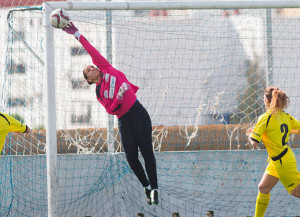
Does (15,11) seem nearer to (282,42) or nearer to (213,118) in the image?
(213,118)

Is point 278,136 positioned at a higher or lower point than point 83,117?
lower

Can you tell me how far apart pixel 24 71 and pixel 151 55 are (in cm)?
197

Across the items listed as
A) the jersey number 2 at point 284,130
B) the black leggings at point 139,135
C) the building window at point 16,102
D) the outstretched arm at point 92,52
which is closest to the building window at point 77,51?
the building window at point 16,102

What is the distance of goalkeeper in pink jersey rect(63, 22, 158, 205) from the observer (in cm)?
570

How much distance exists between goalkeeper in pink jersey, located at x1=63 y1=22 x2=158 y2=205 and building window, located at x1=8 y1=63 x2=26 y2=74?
1685mm

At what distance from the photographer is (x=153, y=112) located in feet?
24.6

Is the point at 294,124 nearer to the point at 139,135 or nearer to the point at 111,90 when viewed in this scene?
the point at 139,135

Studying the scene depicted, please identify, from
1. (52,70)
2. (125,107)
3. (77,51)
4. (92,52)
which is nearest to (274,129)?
(125,107)

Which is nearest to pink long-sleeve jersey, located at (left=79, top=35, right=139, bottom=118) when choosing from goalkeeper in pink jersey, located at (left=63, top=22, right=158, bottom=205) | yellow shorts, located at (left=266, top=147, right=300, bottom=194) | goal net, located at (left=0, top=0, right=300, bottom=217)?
goalkeeper in pink jersey, located at (left=63, top=22, right=158, bottom=205)

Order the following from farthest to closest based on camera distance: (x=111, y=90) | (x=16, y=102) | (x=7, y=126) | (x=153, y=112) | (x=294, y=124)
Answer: (x=153, y=112)
(x=16, y=102)
(x=7, y=126)
(x=294, y=124)
(x=111, y=90)

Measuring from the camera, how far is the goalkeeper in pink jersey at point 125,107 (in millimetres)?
5695

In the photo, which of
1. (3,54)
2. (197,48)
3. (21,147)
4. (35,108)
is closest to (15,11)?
(3,54)

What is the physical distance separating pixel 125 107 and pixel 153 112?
1812 millimetres

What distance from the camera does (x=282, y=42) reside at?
25.6ft
